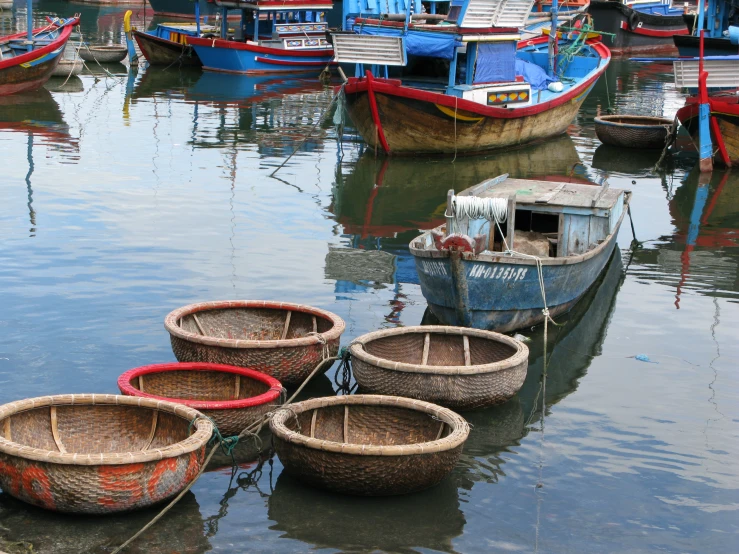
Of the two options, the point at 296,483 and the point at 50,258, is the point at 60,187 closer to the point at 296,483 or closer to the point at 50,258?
the point at 50,258

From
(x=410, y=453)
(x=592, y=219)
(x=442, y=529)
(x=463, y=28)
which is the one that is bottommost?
(x=442, y=529)

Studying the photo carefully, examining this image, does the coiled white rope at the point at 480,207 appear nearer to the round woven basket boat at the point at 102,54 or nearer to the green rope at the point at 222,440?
the green rope at the point at 222,440

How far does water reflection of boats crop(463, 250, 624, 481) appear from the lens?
26.5ft

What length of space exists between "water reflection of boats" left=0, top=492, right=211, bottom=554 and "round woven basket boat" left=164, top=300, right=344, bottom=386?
74.5 inches

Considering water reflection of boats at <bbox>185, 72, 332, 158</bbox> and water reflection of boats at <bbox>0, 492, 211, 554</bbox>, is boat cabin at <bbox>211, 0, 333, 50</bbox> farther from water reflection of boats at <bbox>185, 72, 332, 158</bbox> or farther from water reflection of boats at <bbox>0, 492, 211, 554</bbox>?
water reflection of boats at <bbox>0, 492, 211, 554</bbox>

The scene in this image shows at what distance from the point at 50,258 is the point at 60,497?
691cm

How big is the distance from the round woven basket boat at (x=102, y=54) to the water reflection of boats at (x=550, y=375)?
82.7 ft

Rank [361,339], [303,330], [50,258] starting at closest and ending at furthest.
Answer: [361,339] → [303,330] → [50,258]

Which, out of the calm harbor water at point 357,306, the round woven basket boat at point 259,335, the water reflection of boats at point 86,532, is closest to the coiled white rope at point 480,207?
the calm harbor water at point 357,306

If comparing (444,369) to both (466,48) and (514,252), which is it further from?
(466,48)

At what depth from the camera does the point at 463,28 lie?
66.5 feet

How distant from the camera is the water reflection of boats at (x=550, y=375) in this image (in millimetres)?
8070

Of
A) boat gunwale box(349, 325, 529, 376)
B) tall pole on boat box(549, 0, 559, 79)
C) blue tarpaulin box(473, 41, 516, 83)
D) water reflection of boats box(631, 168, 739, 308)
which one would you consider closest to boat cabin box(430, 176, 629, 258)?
boat gunwale box(349, 325, 529, 376)

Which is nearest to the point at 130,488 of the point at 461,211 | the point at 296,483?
the point at 296,483
